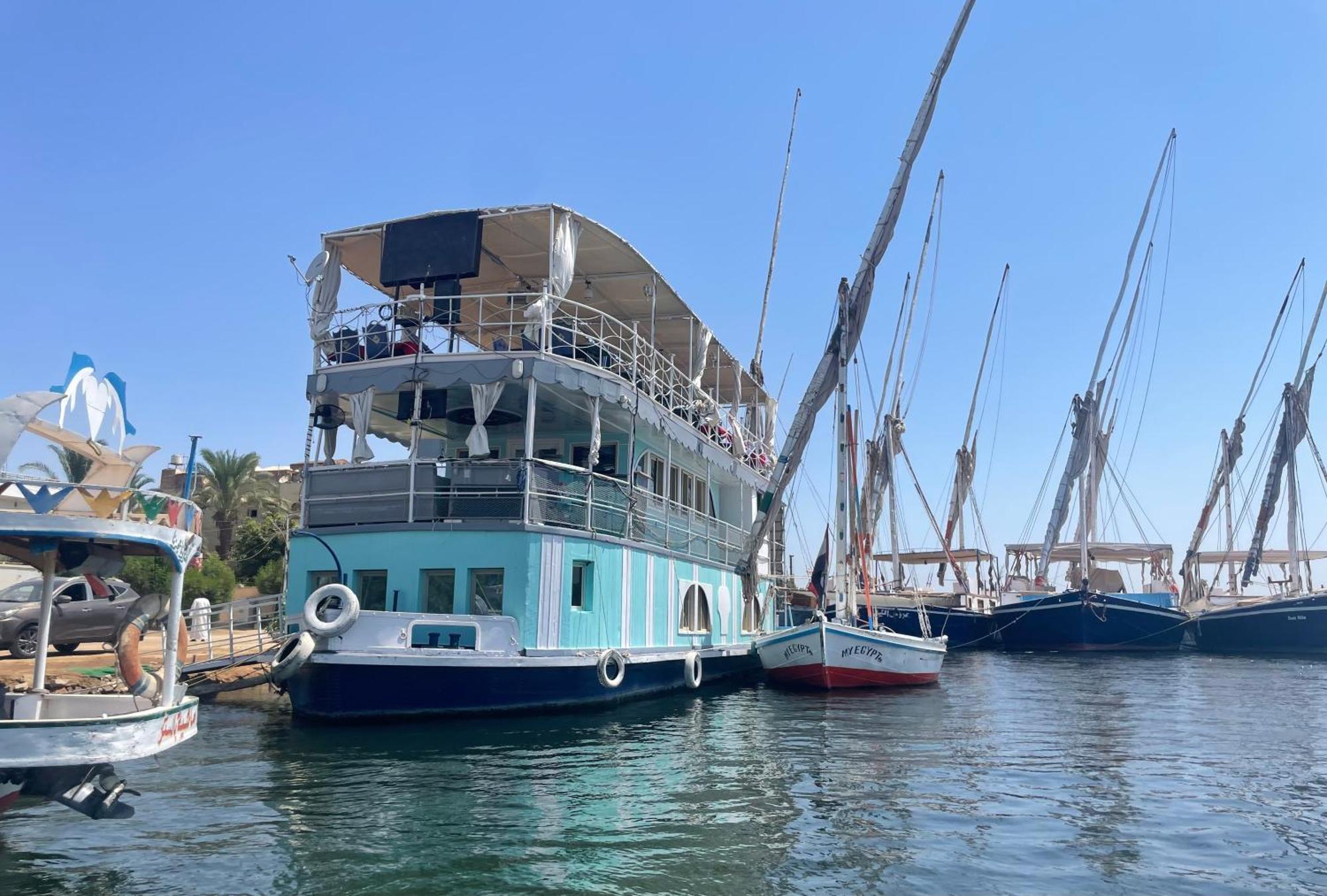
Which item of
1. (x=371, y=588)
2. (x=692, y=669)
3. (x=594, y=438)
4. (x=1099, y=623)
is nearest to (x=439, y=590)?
(x=371, y=588)

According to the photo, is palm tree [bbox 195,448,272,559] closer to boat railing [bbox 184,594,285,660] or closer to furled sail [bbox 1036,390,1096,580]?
boat railing [bbox 184,594,285,660]

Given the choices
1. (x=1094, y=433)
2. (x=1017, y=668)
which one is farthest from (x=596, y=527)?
(x=1094, y=433)

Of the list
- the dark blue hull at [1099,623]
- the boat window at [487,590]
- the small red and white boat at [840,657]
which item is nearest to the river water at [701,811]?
the boat window at [487,590]

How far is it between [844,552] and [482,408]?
10745 mm

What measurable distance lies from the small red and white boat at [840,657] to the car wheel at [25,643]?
16.4 metres

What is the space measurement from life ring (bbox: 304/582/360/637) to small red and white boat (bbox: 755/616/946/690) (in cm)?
1153

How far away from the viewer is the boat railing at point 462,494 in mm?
16969

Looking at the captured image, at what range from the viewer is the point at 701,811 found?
34.8 ft

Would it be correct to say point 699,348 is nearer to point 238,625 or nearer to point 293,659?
point 238,625

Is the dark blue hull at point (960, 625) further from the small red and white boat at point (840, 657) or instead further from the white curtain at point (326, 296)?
the white curtain at point (326, 296)

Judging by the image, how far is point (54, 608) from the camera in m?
21.0

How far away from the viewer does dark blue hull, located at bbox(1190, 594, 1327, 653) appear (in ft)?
135

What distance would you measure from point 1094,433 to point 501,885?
50.7 meters

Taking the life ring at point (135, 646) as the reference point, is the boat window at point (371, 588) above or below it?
above
